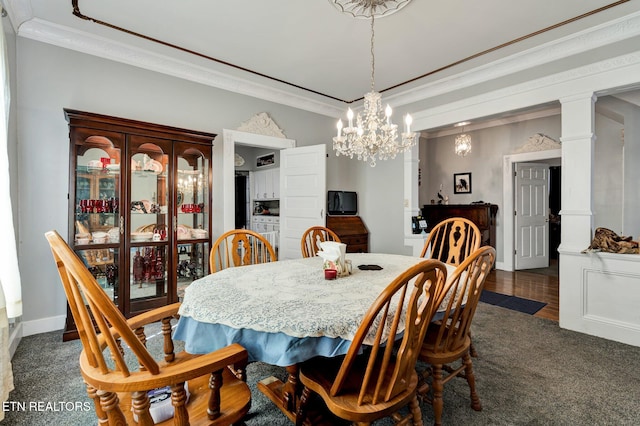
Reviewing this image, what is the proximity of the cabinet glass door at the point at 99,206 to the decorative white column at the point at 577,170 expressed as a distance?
4.25 meters

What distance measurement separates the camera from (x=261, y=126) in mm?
4066

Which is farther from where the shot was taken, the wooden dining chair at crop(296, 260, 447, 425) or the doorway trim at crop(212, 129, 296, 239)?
the doorway trim at crop(212, 129, 296, 239)

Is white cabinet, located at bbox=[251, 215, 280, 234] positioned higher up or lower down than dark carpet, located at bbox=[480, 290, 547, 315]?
higher up

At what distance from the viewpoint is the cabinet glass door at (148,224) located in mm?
2949

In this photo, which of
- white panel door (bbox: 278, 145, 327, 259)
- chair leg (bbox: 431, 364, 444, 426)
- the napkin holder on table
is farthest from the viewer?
white panel door (bbox: 278, 145, 327, 259)

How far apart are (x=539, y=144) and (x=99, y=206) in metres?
6.32

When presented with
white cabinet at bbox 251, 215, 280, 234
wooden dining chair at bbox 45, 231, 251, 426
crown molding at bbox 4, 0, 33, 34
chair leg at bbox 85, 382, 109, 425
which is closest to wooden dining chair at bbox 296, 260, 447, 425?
wooden dining chair at bbox 45, 231, 251, 426

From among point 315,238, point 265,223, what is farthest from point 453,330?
point 265,223

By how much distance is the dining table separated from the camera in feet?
3.74

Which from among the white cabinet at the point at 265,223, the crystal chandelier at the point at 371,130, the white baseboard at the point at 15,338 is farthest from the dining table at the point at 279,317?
the white cabinet at the point at 265,223

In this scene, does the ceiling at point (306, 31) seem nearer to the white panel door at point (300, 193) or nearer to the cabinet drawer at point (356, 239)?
the white panel door at point (300, 193)

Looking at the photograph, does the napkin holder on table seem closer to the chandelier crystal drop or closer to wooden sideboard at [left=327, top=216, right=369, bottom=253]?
wooden sideboard at [left=327, top=216, right=369, bottom=253]

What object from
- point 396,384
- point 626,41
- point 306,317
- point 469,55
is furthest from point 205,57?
point 626,41

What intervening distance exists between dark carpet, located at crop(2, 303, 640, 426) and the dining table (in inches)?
27.1
